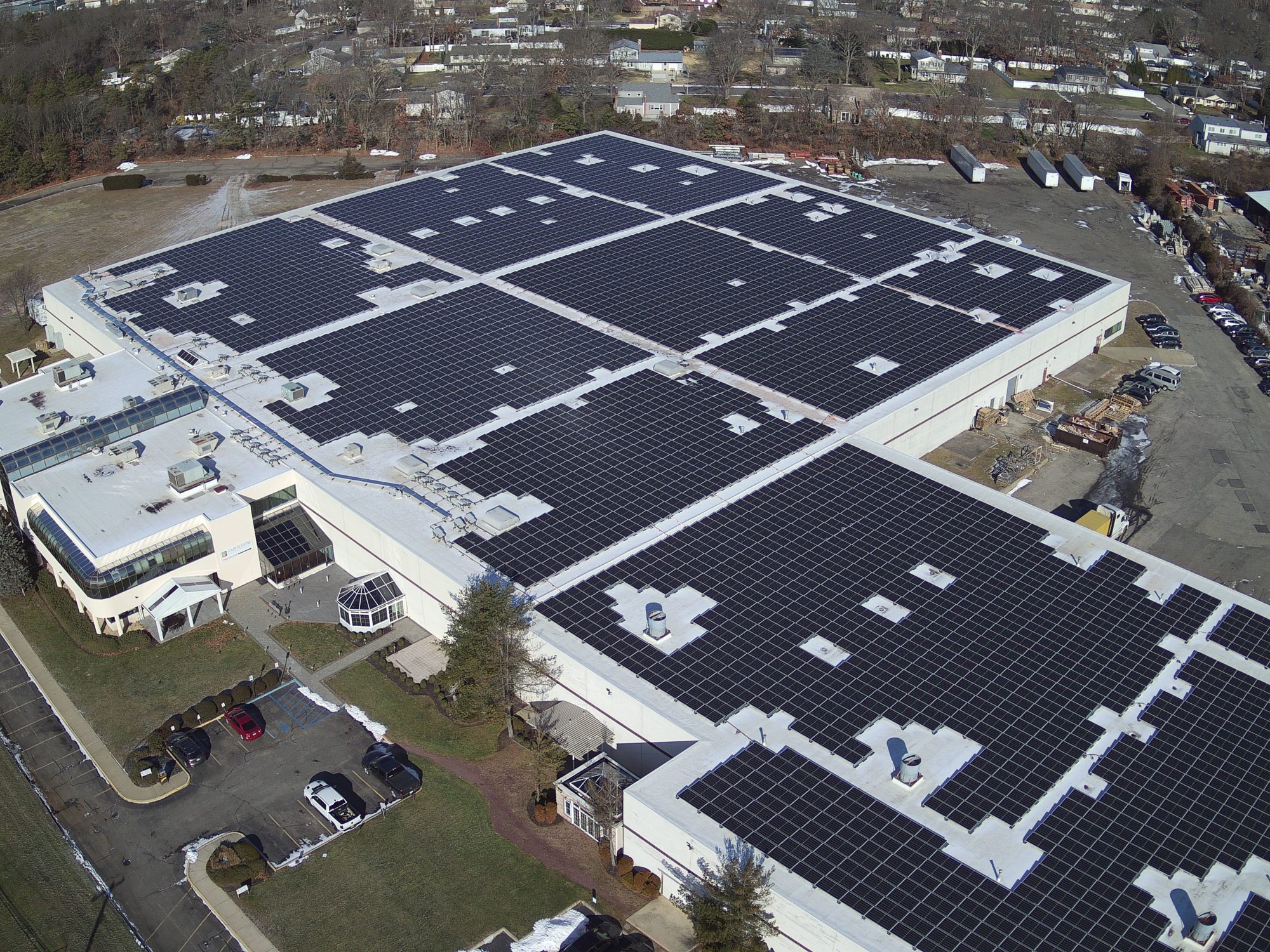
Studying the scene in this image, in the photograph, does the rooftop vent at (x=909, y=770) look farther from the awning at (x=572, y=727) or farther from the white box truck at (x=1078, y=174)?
the white box truck at (x=1078, y=174)

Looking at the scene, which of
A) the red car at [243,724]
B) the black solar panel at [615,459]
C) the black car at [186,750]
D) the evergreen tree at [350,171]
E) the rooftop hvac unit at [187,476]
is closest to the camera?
the black car at [186,750]

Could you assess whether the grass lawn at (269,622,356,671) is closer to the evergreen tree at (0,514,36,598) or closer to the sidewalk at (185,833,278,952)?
the sidewalk at (185,833,278,952)

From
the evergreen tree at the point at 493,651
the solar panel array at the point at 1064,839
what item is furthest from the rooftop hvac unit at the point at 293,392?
the solar panel array at the point at 1064,839

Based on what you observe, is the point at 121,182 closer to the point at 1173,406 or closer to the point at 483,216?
the point at 483,216

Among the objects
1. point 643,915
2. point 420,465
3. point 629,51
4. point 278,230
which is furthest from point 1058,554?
point 629,51

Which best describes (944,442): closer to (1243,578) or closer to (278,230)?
(1243,578)

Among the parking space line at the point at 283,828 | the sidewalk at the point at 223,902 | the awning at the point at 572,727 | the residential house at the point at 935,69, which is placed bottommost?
the sidewalk at the point at 223,902

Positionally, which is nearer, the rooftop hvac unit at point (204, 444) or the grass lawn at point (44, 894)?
the grass lawn at point (44, 894)
